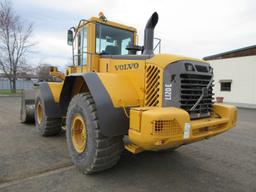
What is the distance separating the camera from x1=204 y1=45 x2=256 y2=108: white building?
20.8m

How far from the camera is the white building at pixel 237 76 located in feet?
68.3

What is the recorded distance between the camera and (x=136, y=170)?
3.83 meters

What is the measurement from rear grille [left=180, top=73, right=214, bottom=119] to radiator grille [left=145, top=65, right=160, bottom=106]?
0.36 metres

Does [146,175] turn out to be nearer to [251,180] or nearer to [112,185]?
[112,185]

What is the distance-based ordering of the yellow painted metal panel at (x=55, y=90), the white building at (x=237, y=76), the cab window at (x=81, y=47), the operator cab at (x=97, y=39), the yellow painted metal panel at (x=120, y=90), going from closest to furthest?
the yellow painted metal panel at (x=120, y=90)
the operator cab at (x=97, y=39)
the cab window at (x=81, y=47)
the yellow painted metal panel at (x=55, y=90)
the white building at (x=237, y=76)

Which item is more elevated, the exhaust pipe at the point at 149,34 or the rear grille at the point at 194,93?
the exhaust pipe at the point at 149,34

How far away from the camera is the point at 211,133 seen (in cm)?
328

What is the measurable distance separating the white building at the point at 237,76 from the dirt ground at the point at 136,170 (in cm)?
1750

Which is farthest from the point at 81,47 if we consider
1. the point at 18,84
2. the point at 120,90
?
the point at 18,84

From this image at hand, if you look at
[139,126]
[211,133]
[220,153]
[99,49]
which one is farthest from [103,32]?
[220,153]

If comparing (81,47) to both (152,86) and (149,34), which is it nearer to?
(149,34)

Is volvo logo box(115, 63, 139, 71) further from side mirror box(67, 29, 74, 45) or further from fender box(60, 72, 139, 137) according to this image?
side mirror box(67, 29, 74, 45)

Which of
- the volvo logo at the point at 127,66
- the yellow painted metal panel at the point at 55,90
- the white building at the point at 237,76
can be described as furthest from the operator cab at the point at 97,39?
the white building at the point at 237,76

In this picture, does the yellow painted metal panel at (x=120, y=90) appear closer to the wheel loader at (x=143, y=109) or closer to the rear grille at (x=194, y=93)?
the wheel loader at (x=143, y=109)
